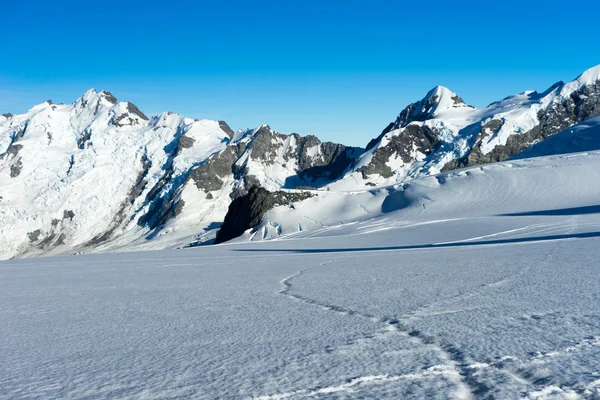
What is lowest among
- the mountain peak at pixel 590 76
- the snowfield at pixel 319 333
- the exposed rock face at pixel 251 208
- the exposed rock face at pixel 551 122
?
the snowfield at pixel 319 333

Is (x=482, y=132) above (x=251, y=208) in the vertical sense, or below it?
above

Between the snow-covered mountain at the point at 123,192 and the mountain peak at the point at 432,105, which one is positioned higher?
the mountain peak at the point at 432,105

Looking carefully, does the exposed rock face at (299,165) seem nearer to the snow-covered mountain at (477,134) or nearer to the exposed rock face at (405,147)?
the exposed rock face at (405,147)

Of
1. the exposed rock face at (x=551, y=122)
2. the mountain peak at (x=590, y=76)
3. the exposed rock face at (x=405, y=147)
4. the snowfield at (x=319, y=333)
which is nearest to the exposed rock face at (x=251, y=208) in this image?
the snowfield at (x=319, y=333)

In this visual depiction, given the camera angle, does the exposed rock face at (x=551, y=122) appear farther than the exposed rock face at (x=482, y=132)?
No

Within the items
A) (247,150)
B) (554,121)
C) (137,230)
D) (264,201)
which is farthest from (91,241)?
(554,121)

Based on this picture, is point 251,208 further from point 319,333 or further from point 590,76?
point 590,76

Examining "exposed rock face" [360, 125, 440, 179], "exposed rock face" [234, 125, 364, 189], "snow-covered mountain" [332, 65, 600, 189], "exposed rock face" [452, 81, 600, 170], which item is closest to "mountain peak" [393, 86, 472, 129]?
"snow-covered mountain" [332, 65, 600, 189]

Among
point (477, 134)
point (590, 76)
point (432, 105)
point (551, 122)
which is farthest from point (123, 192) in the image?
point (590, 76)

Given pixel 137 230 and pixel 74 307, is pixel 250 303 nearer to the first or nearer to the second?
pixel 74 307

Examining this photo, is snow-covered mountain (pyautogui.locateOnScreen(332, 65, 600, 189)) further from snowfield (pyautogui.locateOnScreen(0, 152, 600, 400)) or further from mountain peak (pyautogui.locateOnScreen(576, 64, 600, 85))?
snowfield (pyautogui.locateOnScreen(0, 152, 600, 400))

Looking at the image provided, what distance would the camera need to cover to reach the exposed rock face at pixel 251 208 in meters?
65.1

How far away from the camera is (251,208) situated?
2685 inches

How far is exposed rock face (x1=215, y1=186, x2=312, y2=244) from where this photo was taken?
65.1 m
